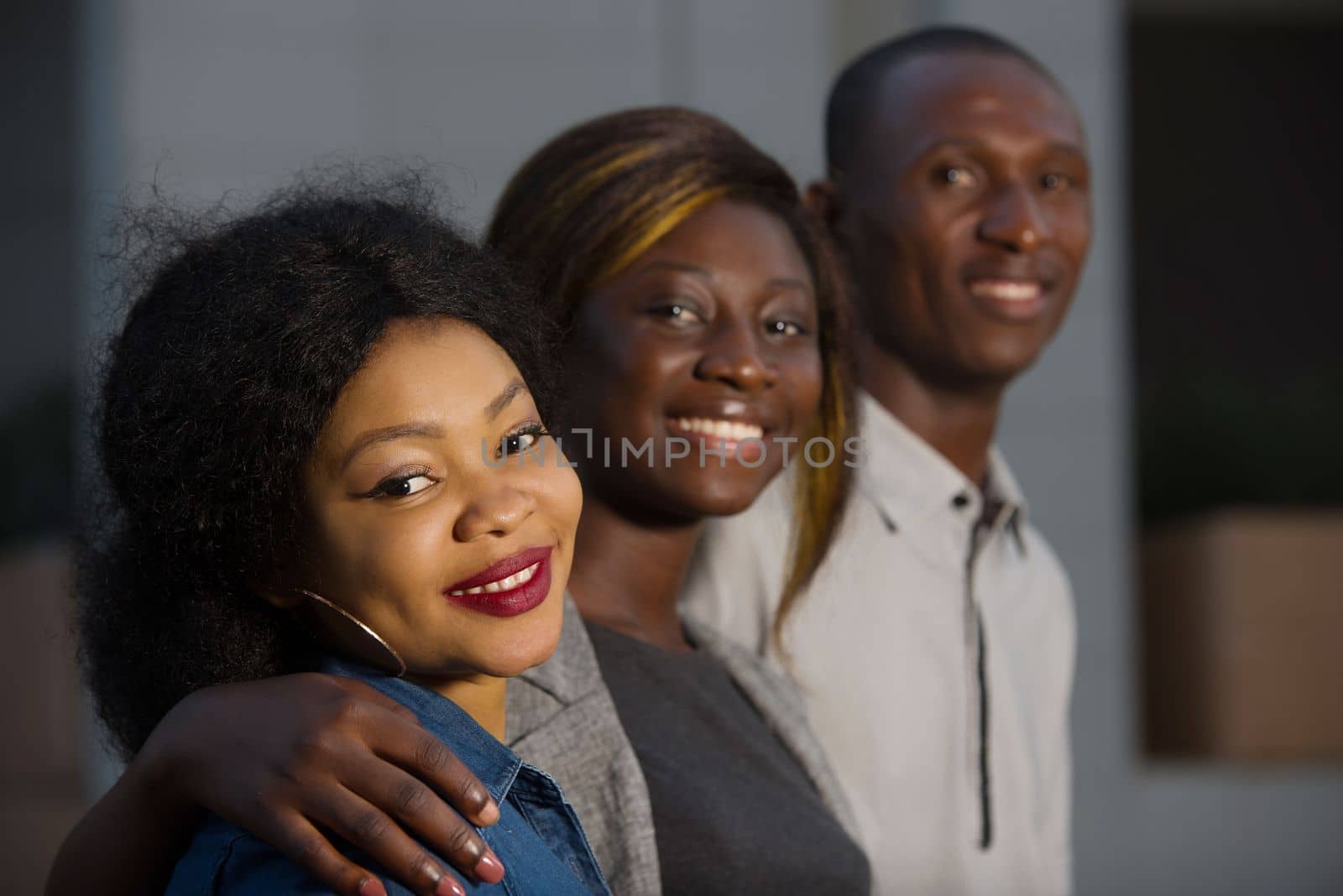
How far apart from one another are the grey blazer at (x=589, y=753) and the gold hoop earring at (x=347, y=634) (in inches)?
9.8

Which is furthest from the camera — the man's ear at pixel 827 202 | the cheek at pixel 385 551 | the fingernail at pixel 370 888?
the man's ear at pixel 827 202

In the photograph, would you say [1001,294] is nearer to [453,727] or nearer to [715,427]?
[715,427]

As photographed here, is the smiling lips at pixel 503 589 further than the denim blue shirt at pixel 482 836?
Yes

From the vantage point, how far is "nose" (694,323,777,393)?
5.88 ft

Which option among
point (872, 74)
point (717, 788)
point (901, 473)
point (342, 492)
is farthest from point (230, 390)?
point (872, 74)

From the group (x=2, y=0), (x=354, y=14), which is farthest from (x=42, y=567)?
(x=2, y=0)

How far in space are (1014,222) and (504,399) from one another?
3.38ft

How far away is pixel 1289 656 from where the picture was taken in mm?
4254

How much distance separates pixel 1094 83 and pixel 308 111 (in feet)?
7.18

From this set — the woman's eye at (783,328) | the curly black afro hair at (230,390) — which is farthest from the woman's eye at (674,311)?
the curly black afro hair at (230,390)

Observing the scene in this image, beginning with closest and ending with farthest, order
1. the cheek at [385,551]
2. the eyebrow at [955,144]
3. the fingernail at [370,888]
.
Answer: the fingernail at [370,888] < the cheek at [385,551] < the eyebrow at [955,144]

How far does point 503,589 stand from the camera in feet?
4.48

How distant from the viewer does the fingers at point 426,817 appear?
1.22 metres

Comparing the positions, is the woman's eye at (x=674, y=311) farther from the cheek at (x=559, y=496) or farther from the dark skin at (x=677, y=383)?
the cheek at (x=559, y=496)
